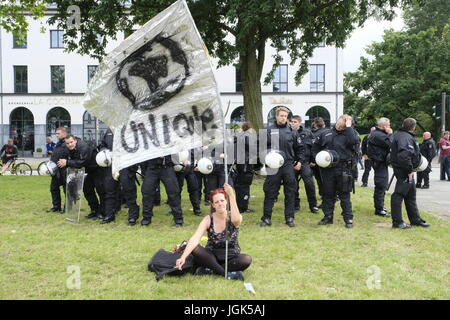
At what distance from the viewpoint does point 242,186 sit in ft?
33.0

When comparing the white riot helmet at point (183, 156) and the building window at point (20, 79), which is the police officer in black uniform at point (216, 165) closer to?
the white riot helmet at point (183, 156)

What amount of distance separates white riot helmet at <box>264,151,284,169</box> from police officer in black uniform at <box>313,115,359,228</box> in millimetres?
1027

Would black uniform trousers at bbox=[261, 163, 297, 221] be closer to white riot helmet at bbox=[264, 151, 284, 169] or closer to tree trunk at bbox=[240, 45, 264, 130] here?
white riot helmet at bbox=[264, 151, 284, 169]

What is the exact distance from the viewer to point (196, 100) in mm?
5613

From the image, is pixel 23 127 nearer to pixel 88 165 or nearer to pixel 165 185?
pixel 88 165

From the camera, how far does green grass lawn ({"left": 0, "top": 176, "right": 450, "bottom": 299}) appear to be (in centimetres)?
485

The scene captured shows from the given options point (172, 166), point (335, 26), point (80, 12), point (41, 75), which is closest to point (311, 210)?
point (172, 166)

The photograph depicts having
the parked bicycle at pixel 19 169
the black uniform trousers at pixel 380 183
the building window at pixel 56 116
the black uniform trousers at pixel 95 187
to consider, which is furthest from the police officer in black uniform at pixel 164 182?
the building window at pixel 56 116

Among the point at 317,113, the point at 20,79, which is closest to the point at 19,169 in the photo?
the point at 20,79

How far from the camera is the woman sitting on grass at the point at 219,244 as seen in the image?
530cm

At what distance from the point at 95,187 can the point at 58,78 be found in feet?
110

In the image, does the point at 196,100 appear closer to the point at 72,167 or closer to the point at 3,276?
the point at 3,276

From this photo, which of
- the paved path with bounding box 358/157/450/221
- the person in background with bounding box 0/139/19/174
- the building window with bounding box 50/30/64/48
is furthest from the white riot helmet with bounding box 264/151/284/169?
the building window with bounding box 50/30/64/48

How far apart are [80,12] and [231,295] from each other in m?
13.4
